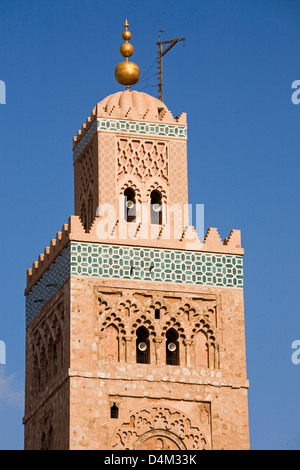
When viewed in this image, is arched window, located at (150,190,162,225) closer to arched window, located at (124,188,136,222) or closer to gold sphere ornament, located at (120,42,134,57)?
arched window, located at (124,188,136,222)

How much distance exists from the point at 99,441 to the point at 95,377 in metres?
1.21

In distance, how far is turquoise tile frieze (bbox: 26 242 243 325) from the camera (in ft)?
130

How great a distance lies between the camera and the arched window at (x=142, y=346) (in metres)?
39.8

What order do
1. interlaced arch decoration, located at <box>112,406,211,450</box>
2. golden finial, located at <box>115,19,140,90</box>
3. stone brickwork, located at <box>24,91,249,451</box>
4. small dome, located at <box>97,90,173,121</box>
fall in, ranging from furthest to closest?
golden finial, located at <box>115,19,140,90</box> → small dome, located at <box>97,90,173,121</box> → stone brickwork, located at <box>24,91,249,451</box> → interlaced arch decoration, located at <box>112,406,211,450</box>

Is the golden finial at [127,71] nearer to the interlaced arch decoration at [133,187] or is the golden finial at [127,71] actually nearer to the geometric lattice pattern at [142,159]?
the geometric lattice pattern at [142,159]

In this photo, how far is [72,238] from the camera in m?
39.6

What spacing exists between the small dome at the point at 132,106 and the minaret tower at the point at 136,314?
0.04 metres

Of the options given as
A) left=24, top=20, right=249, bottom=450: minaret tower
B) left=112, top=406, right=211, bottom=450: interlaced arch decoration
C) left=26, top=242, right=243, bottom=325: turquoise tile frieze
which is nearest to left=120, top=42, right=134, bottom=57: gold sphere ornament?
left=24, top=20, right=249, bottom=450: minaret tower

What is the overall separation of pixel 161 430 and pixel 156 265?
3.20 meters

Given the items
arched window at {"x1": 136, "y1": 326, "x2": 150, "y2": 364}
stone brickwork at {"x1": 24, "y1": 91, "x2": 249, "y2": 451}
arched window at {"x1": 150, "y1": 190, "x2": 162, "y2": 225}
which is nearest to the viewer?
stone brickwork at {"x1": 24, "y1": 91, "x2": 249, "y2": 451}

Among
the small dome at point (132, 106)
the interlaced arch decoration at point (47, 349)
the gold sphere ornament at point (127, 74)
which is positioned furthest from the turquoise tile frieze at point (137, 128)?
the interlaced arch decoration at point (47, 349)

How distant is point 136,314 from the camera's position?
39750 millimetres

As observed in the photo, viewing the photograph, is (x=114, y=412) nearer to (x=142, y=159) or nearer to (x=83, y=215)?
(x=83, y=215)
